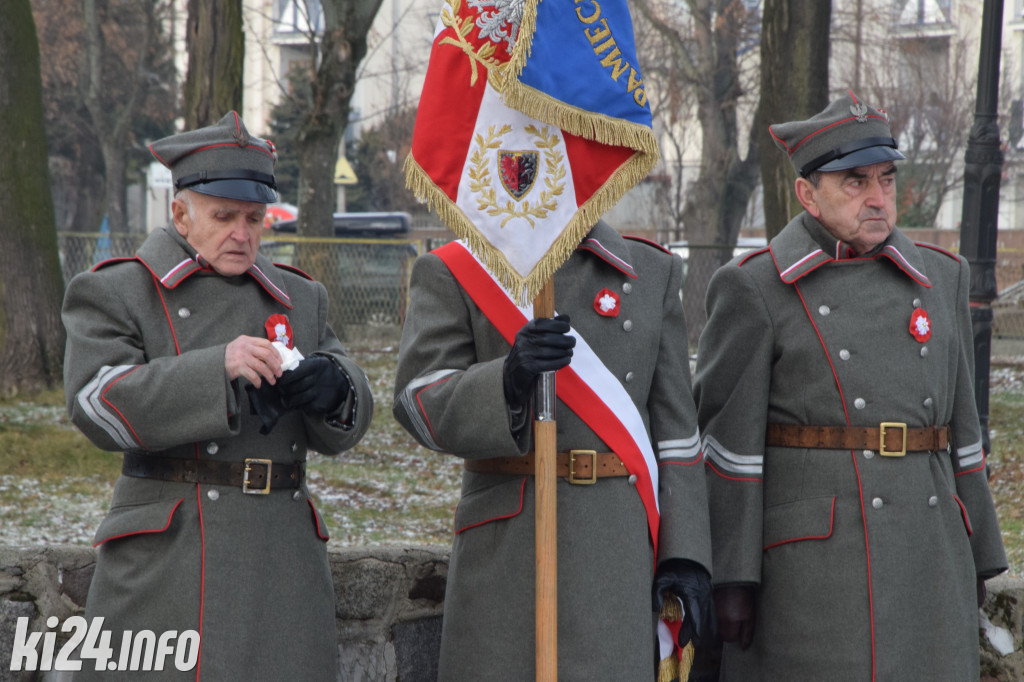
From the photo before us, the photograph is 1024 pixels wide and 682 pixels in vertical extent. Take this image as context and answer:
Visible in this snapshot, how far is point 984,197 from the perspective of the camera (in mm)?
6996

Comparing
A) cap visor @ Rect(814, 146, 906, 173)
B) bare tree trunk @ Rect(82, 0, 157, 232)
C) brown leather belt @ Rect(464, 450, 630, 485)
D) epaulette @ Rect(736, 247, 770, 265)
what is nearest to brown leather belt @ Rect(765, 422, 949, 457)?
epaulette @ Rect(736, 247, 770, 265)

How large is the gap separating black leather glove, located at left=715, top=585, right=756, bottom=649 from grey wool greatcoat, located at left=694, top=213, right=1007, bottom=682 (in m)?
0.05

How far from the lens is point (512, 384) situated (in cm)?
286

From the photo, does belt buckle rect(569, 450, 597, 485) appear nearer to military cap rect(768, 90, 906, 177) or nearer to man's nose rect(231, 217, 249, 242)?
man's nose rect(231, 217, 249, 242)

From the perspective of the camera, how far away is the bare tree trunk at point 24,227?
8.96 m

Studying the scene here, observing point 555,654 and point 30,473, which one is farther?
point 30,473

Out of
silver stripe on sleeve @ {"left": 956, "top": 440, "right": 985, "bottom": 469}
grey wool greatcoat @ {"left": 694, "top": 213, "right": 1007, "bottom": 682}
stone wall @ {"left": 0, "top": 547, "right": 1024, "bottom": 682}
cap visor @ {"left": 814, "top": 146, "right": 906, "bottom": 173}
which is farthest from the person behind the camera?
stone wall @ {"left": 0, "top": 547, "right": 1024, "bottom": 682}

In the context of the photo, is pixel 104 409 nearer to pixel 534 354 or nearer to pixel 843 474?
pixel 534 354

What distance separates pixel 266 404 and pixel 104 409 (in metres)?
0.38

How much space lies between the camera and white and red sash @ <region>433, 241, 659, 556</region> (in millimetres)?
3055

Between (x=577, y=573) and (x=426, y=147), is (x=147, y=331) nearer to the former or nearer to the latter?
(x=426, y=147)

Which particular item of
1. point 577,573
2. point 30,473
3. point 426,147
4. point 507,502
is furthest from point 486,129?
point 30,473

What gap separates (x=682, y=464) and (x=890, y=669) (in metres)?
0.82

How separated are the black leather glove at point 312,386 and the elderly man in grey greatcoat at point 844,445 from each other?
1.12 metres
